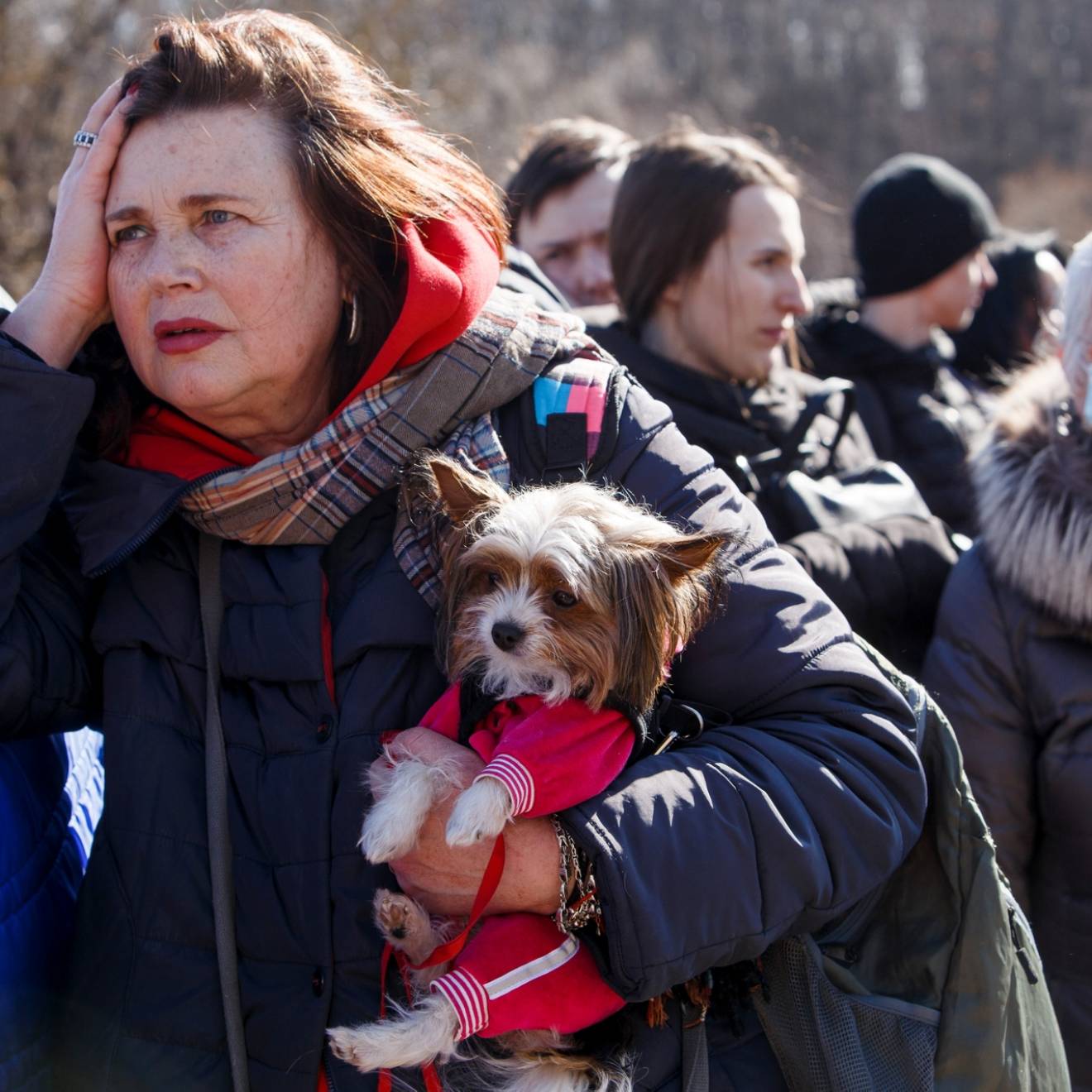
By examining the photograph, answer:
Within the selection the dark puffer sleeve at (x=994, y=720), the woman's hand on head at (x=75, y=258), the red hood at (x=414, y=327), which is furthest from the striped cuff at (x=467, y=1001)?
the dark puffer sleeve at (x=994, y=720)

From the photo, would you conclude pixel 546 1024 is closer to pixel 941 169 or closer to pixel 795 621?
pixel 795 621

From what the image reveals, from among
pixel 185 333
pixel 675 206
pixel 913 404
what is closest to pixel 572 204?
pixel 675 206

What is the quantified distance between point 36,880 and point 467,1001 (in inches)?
40.9

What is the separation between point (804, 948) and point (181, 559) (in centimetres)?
146

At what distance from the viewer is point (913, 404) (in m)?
5.38

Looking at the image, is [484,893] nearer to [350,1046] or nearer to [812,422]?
[350,1046]

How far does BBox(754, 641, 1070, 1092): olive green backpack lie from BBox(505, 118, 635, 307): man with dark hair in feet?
11.8

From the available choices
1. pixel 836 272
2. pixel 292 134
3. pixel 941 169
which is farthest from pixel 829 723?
pixel 836 272

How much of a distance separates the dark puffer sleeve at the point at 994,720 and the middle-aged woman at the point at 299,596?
46.1 inches

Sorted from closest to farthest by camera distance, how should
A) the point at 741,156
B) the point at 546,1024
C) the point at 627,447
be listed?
the point at 546,1024
the point at 627,447
the point at 741,156

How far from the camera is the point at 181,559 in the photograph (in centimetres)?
253

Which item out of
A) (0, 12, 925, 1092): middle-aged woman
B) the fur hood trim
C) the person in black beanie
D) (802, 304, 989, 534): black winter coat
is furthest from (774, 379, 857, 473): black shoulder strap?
(0, 12, 925, 1092): middle-aged woman

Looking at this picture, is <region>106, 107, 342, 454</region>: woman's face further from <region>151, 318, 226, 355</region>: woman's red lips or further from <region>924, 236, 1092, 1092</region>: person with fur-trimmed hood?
<region>924, 236, 1092, 1092</region>: person with fur-trimmed hood

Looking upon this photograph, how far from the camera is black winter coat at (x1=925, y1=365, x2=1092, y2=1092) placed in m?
3.21
